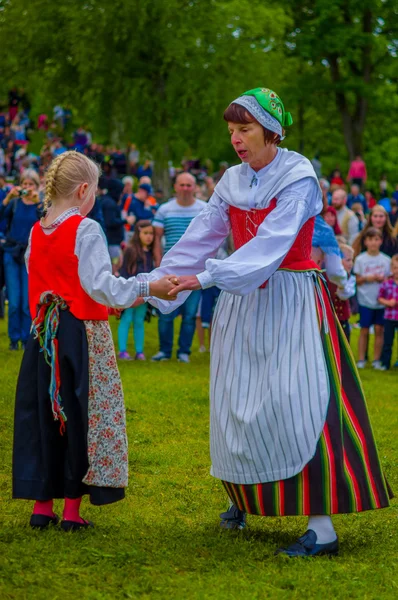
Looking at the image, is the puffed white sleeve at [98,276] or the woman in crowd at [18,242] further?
the woman in crowd at [18,242]

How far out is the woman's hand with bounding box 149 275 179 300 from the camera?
5434mm

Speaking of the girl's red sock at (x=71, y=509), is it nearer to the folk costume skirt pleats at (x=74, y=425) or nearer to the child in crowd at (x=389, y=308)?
the folk costume skirt pleats at (x=74, y=425)

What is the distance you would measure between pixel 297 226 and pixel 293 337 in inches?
20.7

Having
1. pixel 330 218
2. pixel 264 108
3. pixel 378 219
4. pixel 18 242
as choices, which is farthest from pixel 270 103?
pixel 378 219

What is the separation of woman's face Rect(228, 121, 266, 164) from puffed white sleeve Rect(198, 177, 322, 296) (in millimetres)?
A: 256

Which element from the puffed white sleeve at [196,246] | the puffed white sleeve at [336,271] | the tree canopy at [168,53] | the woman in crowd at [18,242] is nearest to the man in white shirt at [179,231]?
the woman in crowd at [18,242]

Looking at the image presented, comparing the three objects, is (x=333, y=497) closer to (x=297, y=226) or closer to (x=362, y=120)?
(x=297, y=226)

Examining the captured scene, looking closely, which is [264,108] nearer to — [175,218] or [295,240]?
[295,240]

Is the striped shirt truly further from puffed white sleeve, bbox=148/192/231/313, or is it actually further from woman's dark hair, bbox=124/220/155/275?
puffed white sleeve, bbox=148/192/231/313

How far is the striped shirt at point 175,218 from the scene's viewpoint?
12.4 metres

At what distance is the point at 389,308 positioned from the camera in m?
13.1

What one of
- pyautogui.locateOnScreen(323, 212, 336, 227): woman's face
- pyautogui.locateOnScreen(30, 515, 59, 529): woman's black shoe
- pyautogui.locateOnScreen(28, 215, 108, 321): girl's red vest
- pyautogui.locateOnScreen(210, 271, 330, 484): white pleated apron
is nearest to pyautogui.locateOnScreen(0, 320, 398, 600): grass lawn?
pyautogui.locateOnScreen(30, 515, 59, 529): woman's black shoe

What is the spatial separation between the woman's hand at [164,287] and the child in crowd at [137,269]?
24.1 ft

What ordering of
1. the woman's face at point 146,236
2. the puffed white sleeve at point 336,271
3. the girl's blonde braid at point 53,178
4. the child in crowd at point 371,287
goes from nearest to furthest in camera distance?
the girl's blonde braid at point 53,178 < the puffed white sleeve at point 336,271 < the woman's face at point 146,236 < the child in crowd at point 371,287
